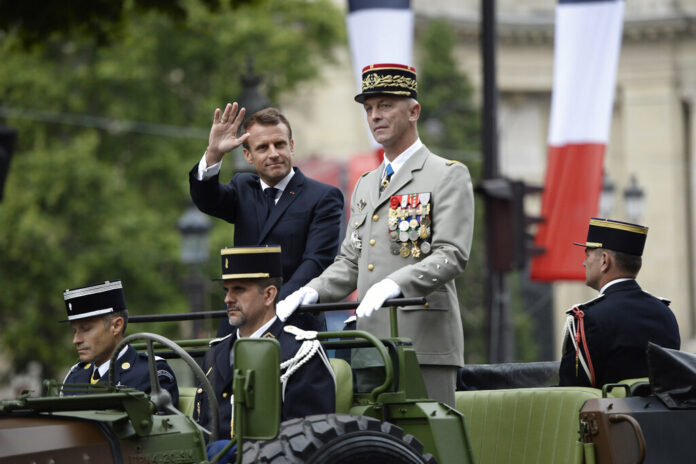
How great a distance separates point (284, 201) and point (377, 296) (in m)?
1.29

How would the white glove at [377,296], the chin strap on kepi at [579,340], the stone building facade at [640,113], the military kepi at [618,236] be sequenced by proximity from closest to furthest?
1. the white glove at [377,296]
2. the chin strap on kepi at [579,340]
3. the military kepi at [618,236]
4. the stone building facade at [640,113]

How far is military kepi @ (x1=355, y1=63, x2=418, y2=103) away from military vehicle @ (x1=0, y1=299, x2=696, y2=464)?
3.56ft

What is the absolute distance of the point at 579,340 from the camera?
6871 millimetres

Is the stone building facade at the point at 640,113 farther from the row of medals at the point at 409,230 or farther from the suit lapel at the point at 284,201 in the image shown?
the row of medals at the point at 409,230

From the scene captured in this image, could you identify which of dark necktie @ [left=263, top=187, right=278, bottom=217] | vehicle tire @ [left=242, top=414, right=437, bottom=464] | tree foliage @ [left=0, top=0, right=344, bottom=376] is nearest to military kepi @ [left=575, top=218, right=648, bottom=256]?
dark necktie @ [left=263, top=187, right=278, bottom=217]

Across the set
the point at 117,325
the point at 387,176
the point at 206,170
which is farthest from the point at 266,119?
the point at 117,325

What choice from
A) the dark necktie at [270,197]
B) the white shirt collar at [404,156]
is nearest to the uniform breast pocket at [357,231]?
the white shirt collar at [404,156]

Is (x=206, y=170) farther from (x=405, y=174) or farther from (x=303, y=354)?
(x=303, y=354)

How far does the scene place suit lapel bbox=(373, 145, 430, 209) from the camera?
6.72 metres

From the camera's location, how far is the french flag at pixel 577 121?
13.3 m

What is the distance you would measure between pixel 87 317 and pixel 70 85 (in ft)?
76.1

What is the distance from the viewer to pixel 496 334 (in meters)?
14.2

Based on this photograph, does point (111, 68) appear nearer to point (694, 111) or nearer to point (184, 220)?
point (184, 220)

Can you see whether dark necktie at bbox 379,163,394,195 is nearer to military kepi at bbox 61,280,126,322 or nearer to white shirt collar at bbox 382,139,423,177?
white shirt collar at bbox 382,139,423,177
